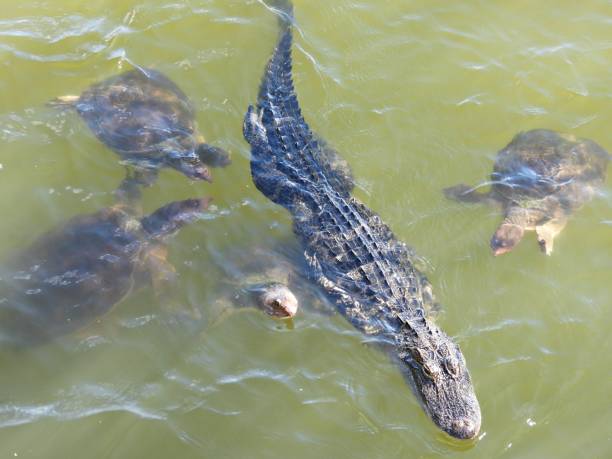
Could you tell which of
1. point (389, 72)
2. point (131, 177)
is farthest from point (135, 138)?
point (389, 72)

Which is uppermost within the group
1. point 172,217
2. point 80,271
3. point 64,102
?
point 64,102

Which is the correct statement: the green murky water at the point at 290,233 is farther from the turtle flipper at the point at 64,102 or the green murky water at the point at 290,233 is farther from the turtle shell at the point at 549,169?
the turtle shell at the point at 549,169

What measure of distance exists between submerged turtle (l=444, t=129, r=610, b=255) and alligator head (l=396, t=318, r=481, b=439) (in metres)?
1.60

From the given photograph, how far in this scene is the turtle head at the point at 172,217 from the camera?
641 cm

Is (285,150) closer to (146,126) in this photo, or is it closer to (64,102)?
(146,126)

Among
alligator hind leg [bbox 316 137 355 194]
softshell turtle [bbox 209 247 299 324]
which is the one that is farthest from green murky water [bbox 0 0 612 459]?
alligator hind leg [bbox 316 137 355 194]

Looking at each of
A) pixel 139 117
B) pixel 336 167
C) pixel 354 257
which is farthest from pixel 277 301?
pixel 139 117

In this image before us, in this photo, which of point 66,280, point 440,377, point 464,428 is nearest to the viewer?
point 464,428

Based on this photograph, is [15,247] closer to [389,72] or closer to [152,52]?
[152,52]

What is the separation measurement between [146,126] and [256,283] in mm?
2298

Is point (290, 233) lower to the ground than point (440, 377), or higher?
higher

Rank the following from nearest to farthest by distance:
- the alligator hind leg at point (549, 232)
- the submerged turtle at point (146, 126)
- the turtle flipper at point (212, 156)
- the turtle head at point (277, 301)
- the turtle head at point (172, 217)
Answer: the turtle head at point (277, 301) → the turtle head at point (172, 217) → the alligator hind leg at point (549, 232) → the submerged turtle at point (146, 126) → the turtle flipper at point (212, 156)

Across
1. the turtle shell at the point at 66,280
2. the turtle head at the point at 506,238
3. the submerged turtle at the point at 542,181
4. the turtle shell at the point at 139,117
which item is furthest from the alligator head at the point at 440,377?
the turtle shell at the point at 139,117

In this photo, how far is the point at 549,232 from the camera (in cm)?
683
